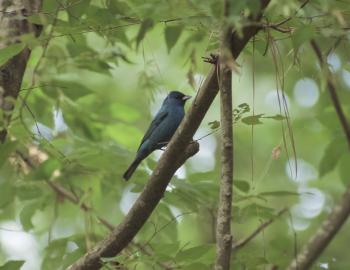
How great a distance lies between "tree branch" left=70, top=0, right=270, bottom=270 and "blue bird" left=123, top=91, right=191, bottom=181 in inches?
101

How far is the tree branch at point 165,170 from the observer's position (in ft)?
11.4

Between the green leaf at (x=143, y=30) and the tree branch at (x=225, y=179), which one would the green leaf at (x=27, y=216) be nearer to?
the tree branch at (x=225, y=179)

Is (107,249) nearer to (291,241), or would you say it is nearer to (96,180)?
(291,241)

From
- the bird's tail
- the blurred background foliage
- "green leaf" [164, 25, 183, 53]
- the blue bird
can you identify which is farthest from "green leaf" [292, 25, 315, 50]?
the blue bird

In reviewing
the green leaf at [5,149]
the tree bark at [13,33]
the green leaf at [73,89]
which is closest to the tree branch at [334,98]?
the green leaf at [5,149]

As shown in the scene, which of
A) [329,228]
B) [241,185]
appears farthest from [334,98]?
[241,185]

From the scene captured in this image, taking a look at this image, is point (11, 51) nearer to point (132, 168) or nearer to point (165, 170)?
point (165, 170)

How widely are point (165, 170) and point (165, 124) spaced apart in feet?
13.3

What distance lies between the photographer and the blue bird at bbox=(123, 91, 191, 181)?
23.8ft

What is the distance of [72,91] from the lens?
5.50 metres

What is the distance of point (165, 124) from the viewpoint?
788cm

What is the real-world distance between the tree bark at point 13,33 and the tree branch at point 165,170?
3.45 feet

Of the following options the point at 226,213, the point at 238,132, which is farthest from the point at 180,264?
the point at 238,132

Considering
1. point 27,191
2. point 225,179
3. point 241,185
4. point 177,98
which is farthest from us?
point 177,98
